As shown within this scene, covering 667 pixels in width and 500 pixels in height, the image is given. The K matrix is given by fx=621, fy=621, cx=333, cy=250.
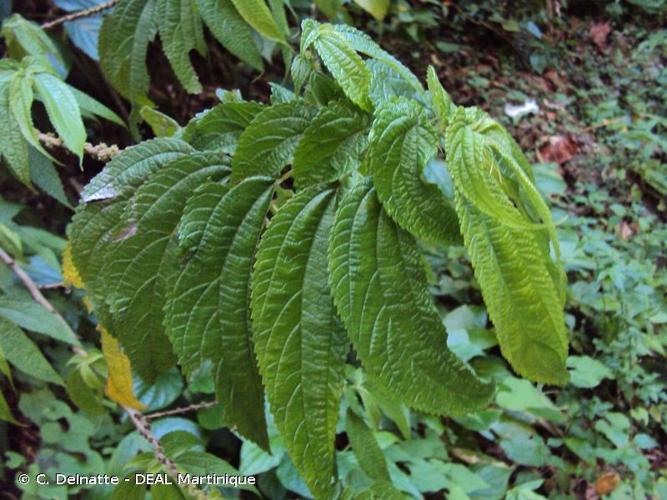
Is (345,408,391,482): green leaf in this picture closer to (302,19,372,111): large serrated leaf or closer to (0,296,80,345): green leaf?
(0,296,80,345): green leaf

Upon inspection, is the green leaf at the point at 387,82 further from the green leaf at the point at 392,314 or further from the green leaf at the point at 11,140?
the green leaf at the point at 11,140

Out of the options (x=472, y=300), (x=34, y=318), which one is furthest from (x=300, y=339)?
(x=472, y=300)

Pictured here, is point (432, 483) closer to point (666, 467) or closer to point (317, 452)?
point (666, 467)

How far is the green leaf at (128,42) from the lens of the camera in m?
0.90

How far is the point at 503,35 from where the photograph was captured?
380 centimetres

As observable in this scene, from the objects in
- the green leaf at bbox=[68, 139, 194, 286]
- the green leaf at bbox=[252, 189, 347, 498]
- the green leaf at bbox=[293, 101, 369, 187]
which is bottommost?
the green leaf at bbox=[252, 189, 347, 498]

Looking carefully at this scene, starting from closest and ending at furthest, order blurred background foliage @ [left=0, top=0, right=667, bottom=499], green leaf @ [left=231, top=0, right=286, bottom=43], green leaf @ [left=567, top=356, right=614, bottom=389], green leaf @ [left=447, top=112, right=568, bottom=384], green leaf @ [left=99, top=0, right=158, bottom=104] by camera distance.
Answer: green leaf @ [left=447, top=112, right=568, bottom=384] → green leaf @ [left=231, top=0, right=286, bottom=43] → green leaf @ [left=99, top=0, right=158, bottom=104] → blurred background foliage @ [left=0, top=0, right=667, bottom=499] → green leaf @ [left=567, top=356, right=614, bottom=389]

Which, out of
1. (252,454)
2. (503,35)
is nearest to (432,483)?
(252,454)

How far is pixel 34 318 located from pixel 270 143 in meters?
0.71

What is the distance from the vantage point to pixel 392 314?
0.42 m

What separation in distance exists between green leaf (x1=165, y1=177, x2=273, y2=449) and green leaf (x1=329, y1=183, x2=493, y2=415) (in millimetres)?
93

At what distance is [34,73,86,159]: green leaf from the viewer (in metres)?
0.70

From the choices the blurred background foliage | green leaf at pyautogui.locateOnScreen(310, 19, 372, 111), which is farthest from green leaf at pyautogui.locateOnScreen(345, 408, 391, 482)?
green leaf at pyautogui.locateOnScreen(310, 19, 372, 111)

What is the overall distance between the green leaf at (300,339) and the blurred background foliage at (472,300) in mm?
165
